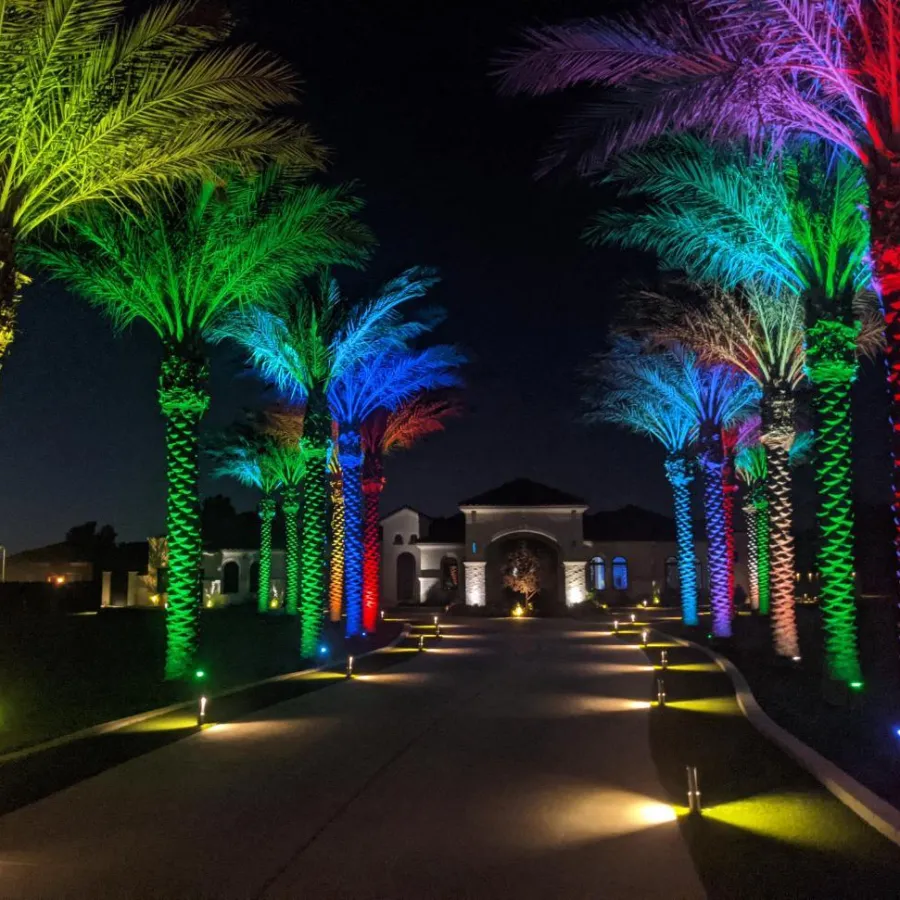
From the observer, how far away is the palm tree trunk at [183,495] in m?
17.5

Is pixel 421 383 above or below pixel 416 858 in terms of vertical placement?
above

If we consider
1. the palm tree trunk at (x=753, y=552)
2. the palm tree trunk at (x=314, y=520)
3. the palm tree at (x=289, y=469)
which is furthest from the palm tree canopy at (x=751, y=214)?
the palm tree trunk at (x=753, y=552)

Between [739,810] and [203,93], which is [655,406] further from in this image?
[739,810]

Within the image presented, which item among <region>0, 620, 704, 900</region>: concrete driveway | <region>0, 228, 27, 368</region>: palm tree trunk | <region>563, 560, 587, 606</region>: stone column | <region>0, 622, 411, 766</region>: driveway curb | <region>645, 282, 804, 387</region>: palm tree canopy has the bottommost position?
<region>0, 620, 704, 900</region>: concrete driveway

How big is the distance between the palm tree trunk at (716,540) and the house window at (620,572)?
1227 inches

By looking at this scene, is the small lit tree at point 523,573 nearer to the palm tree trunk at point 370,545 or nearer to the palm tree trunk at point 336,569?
the palm tree trunk at point 336,569

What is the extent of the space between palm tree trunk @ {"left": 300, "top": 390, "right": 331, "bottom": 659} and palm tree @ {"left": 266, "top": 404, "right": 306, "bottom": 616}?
13097 mm

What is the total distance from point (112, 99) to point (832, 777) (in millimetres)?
11829

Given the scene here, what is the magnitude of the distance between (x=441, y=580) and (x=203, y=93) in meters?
50.1

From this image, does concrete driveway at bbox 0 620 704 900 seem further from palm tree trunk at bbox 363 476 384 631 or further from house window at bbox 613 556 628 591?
house window at bbox 613 556 628 591

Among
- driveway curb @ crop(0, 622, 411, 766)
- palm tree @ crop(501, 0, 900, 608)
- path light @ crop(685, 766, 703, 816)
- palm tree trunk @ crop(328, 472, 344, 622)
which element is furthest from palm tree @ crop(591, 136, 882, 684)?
palm tree trunk @ crop(328, 472, 344, 622)

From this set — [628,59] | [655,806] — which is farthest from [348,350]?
[655,806]

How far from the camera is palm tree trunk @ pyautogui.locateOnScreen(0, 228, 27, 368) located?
11906 mm

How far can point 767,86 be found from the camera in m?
12.9
